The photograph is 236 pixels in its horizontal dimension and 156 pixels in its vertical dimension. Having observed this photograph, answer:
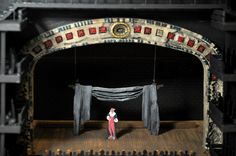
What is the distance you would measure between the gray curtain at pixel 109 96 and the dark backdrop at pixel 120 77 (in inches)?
49.3

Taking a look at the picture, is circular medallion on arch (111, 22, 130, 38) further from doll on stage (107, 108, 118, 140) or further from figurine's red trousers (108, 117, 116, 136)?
figurine's red trousers (108, 117, 116, 136)

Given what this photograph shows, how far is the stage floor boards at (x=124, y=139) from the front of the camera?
18.6 meters

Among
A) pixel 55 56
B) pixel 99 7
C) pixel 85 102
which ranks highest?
pixel 99 7

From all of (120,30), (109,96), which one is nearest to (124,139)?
(109,96)

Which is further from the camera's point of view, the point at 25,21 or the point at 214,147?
the point at 214,147

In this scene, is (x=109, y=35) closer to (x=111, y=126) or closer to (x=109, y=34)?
(x=109, y=34)

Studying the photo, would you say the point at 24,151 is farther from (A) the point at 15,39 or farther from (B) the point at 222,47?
(B) the point at 222,47

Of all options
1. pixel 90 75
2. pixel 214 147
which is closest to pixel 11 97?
pixel 90 75

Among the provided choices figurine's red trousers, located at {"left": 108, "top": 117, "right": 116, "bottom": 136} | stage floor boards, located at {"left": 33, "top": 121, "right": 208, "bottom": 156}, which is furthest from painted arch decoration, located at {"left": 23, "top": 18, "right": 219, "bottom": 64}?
stage floor boards, located at {"left": 33, "top": 121, "right": 208, "bottom": 156}

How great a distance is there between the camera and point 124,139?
19484 mm

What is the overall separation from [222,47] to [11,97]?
6421mm

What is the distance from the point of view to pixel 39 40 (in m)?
17.8

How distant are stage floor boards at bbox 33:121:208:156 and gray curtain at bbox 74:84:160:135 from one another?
2.13 feet

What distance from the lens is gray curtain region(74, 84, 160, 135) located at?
763 inches
